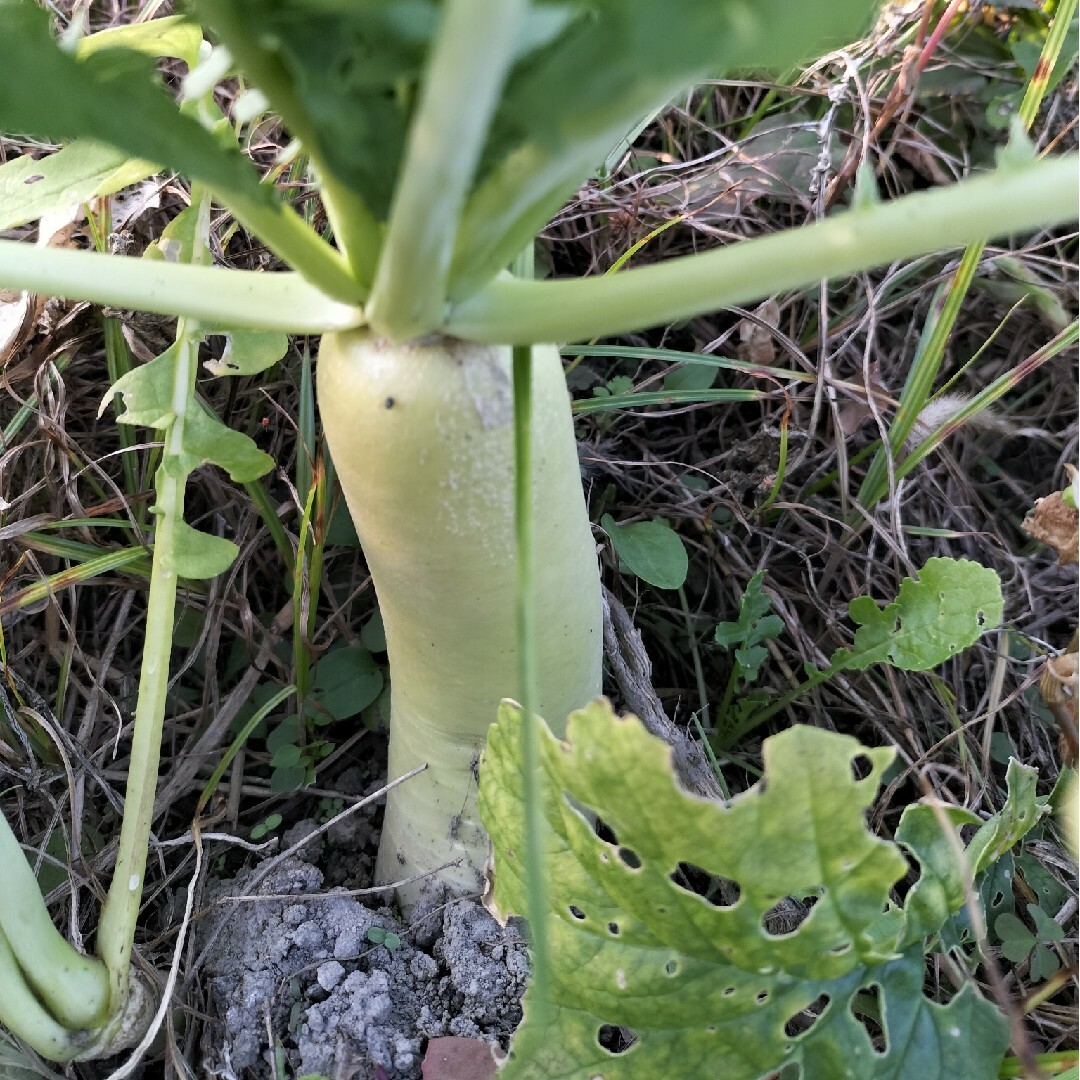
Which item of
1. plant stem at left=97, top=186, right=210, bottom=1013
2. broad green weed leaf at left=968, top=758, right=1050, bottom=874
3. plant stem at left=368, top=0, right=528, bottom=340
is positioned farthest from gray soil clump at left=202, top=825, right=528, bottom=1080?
plant stem at left=368, top=0, right=528, bottom=340

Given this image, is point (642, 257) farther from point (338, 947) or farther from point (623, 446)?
point (338, 947)

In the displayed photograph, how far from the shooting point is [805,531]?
1274 millimetres

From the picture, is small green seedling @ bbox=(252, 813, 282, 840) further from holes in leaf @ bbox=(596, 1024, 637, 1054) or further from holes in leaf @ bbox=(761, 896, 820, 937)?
holes in leaf @ bbox=(761, 896, 820, 937)

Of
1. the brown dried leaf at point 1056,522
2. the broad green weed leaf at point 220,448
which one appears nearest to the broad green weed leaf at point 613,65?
the broad green weed leaf at point 220,448

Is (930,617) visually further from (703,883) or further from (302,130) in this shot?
(302,130)

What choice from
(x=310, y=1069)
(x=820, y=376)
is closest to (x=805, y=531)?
(x=820, y=376)

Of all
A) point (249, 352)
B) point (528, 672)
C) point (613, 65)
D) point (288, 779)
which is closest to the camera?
point (613, 65)

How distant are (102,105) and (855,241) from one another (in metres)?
0.38

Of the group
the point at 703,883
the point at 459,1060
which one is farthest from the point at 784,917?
the point at 459,1060

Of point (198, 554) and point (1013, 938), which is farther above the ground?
point (198, 554)

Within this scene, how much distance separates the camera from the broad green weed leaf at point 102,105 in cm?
46

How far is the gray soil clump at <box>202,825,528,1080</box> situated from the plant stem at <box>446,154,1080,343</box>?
66cm

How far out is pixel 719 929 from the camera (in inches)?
27.1

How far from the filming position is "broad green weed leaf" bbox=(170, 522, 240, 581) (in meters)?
0.91
